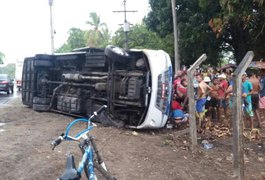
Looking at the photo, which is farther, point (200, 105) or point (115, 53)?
point (200, 105)

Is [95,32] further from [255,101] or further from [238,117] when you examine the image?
[238,117]

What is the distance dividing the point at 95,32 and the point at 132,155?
47.9 meters

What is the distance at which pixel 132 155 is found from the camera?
732 centimetres

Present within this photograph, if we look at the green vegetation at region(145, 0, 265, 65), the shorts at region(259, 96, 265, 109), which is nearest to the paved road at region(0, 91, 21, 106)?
the green vegetation at region(145, 0, 265, 65)

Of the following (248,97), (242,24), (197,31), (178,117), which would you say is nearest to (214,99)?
(248,97)

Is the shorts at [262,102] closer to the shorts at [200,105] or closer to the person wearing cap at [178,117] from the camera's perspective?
the shorts at [200,105]

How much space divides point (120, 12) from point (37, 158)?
2896cm

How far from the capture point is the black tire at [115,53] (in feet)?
31.2

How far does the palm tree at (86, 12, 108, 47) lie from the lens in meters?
52.0

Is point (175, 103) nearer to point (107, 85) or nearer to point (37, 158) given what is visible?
point (107, 85)

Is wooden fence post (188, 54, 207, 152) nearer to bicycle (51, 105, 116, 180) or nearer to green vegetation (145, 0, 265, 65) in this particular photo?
bicycle (51, 105, 116, 180)

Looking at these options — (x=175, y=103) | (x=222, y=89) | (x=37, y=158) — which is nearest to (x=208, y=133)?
(x=175, y=103)

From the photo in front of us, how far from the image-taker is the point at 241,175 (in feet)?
19.6

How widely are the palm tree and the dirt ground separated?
4220 centimetres
